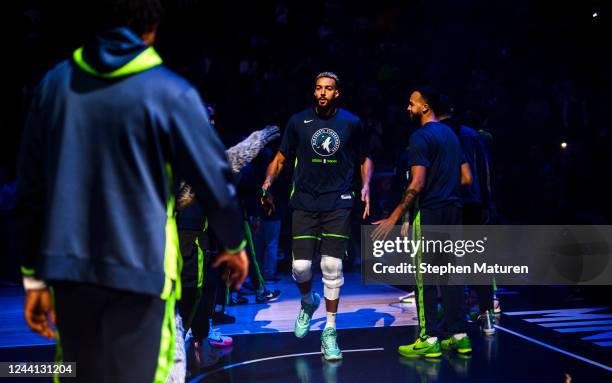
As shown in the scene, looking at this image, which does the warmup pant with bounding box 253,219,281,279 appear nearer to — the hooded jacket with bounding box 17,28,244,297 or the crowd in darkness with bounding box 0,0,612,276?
the crowd in darkness with bounding box 0,0,612,276

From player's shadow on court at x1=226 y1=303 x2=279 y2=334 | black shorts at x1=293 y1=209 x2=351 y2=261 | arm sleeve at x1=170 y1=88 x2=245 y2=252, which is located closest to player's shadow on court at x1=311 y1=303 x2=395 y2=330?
player's shadow on court at x1=226 y1=303 x2=279 y2=334

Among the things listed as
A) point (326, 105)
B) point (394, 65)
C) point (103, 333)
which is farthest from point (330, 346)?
point (394, 65)

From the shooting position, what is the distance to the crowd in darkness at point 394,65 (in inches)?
398

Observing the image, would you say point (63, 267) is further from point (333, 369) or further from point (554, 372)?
point (554, 372)

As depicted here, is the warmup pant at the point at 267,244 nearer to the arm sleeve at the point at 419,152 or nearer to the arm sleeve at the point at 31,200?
the arm sleeve at the point at 419,152

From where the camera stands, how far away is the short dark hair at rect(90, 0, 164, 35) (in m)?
2.00

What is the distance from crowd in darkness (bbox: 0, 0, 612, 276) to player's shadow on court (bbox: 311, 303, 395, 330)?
3421 millimetres

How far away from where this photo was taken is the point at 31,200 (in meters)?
1.99

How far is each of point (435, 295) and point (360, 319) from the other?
4.66 feet

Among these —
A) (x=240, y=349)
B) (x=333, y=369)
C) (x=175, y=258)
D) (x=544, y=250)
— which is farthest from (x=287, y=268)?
(x=175, y=258)

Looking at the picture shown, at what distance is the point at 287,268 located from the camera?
954cm

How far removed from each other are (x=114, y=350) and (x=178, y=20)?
989 centimetres

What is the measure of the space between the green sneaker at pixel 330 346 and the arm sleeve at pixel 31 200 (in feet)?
10.0

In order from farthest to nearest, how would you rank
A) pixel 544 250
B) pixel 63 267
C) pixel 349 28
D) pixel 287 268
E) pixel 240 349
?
pixel 349 28 → pixel 287 268 → pixel 544 250 → pixel 240 349 → pixel 63 267
